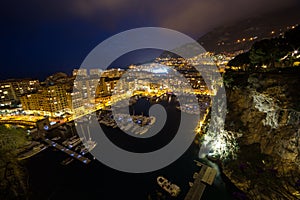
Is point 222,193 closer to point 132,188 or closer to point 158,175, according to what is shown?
point 158,175

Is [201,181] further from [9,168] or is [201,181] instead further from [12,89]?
[12,89]

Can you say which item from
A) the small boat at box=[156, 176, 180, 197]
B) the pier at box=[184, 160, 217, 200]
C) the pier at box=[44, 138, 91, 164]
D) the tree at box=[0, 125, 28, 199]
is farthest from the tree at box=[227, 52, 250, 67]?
the tree at box=[0, 125, 28, 199]

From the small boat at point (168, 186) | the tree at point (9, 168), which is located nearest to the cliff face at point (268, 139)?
the small boat at point (168, 186)

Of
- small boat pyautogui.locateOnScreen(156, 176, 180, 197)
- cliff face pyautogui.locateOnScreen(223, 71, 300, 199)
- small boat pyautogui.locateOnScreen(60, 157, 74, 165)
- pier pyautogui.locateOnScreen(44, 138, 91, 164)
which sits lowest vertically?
small boat pyautogui.locateOnScreen(156, 176, 180, 197)

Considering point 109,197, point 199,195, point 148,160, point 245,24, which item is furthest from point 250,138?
point 245,24

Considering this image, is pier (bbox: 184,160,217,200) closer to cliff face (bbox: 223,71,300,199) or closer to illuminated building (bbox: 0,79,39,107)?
cliff face (bbox: 223,71,300,199)

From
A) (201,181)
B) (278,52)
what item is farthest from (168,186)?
(278,52)
